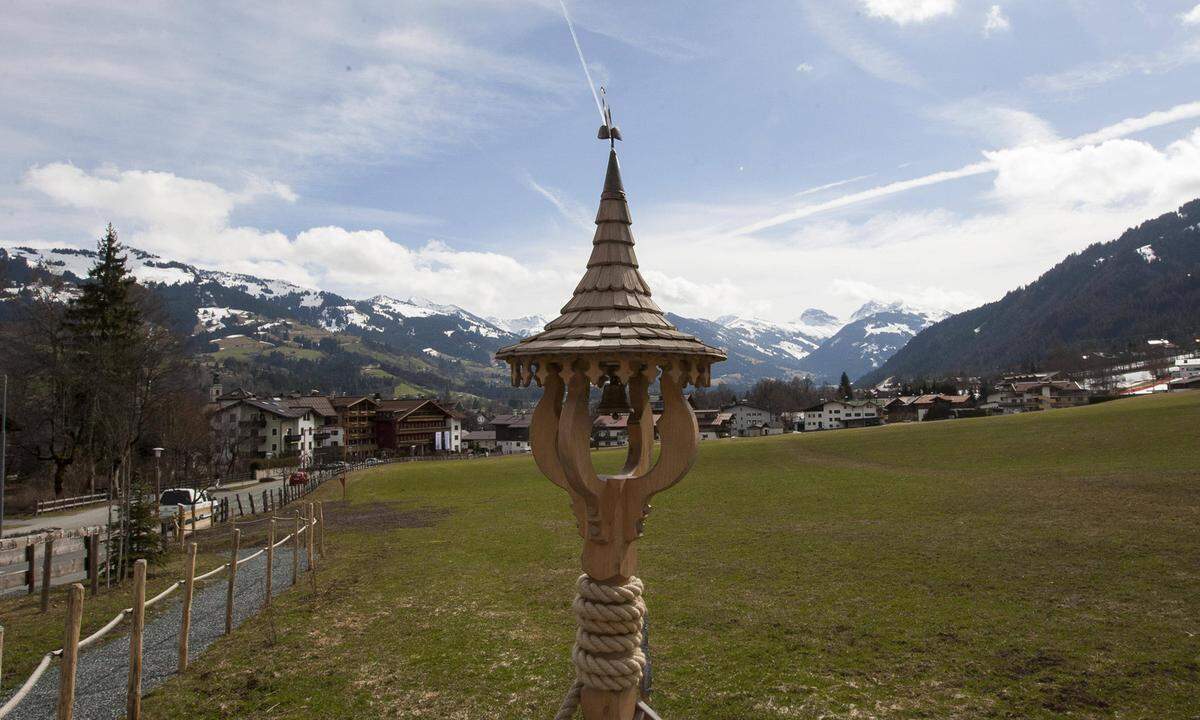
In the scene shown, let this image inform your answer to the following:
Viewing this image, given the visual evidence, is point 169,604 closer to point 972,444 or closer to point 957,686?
point 957,686

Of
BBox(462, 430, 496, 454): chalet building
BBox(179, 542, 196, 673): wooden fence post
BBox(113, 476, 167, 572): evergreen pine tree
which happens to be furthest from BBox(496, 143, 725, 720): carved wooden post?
BBox(462, 430, 496, 454): chalet building

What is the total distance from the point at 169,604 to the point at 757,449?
48.0 meters

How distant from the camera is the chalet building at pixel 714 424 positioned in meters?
113

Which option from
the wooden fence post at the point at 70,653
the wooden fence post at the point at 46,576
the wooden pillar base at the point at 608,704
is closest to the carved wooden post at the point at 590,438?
the wooden pillar base at the point at 608,704

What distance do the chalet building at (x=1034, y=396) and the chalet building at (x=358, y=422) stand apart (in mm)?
112672

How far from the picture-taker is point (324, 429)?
107 m

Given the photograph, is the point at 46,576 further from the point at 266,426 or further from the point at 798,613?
the point at 266,426

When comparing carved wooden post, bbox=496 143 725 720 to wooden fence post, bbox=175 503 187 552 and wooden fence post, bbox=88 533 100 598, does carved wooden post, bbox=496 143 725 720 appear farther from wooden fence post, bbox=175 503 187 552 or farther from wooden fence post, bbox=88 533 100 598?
wooden fence post, bbox=175 503 187 552

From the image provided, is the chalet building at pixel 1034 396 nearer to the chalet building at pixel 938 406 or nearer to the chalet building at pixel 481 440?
the chalet building at pixel 938 406

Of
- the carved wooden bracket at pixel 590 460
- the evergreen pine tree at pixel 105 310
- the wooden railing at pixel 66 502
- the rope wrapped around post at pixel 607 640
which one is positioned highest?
the evergreen pine tree at pixel 105 310

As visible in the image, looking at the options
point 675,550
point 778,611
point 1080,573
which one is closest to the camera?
point 778,611

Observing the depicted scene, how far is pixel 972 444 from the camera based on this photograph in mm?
44906

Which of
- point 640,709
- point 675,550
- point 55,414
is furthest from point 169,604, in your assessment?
point 55,414

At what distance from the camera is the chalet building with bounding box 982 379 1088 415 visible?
114938 millimetres
